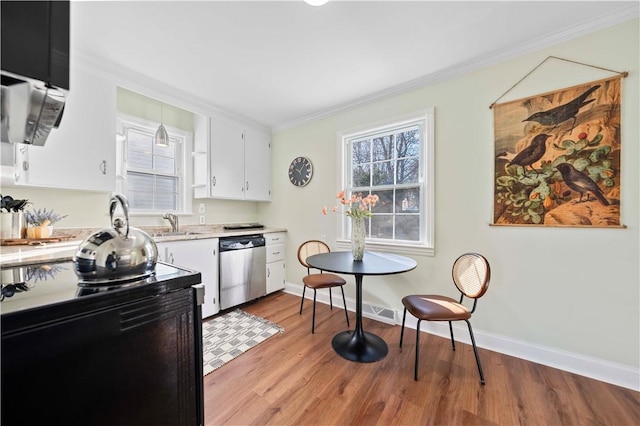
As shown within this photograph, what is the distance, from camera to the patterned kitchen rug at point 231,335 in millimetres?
1962

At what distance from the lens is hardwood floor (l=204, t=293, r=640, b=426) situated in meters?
1.40

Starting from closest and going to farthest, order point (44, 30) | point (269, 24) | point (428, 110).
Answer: point (44, 30) < point (269, 24) < point (428, 110)

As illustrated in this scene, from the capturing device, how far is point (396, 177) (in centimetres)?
272

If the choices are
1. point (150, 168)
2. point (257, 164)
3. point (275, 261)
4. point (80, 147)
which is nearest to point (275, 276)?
point (275, 261)

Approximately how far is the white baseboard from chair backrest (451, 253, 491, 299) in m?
0.52

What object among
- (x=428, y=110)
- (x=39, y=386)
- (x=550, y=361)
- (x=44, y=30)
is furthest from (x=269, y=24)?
(x=550, y=361)

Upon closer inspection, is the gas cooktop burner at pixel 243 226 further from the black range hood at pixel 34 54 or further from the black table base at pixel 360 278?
the black range hood at pixel 34 54

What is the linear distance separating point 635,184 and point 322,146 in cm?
268

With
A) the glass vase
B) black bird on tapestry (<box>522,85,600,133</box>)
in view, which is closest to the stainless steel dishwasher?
→ the glass vase

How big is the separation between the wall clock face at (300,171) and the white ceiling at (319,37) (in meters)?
1.02

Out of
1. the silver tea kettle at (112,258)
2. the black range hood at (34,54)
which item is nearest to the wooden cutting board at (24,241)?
the black range hood at (34,54)

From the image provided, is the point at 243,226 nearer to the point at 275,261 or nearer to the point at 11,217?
the point at 275,261

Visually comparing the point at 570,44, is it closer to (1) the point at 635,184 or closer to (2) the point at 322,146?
(1) the point at 635,184

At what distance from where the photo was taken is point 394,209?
2.72 metres
